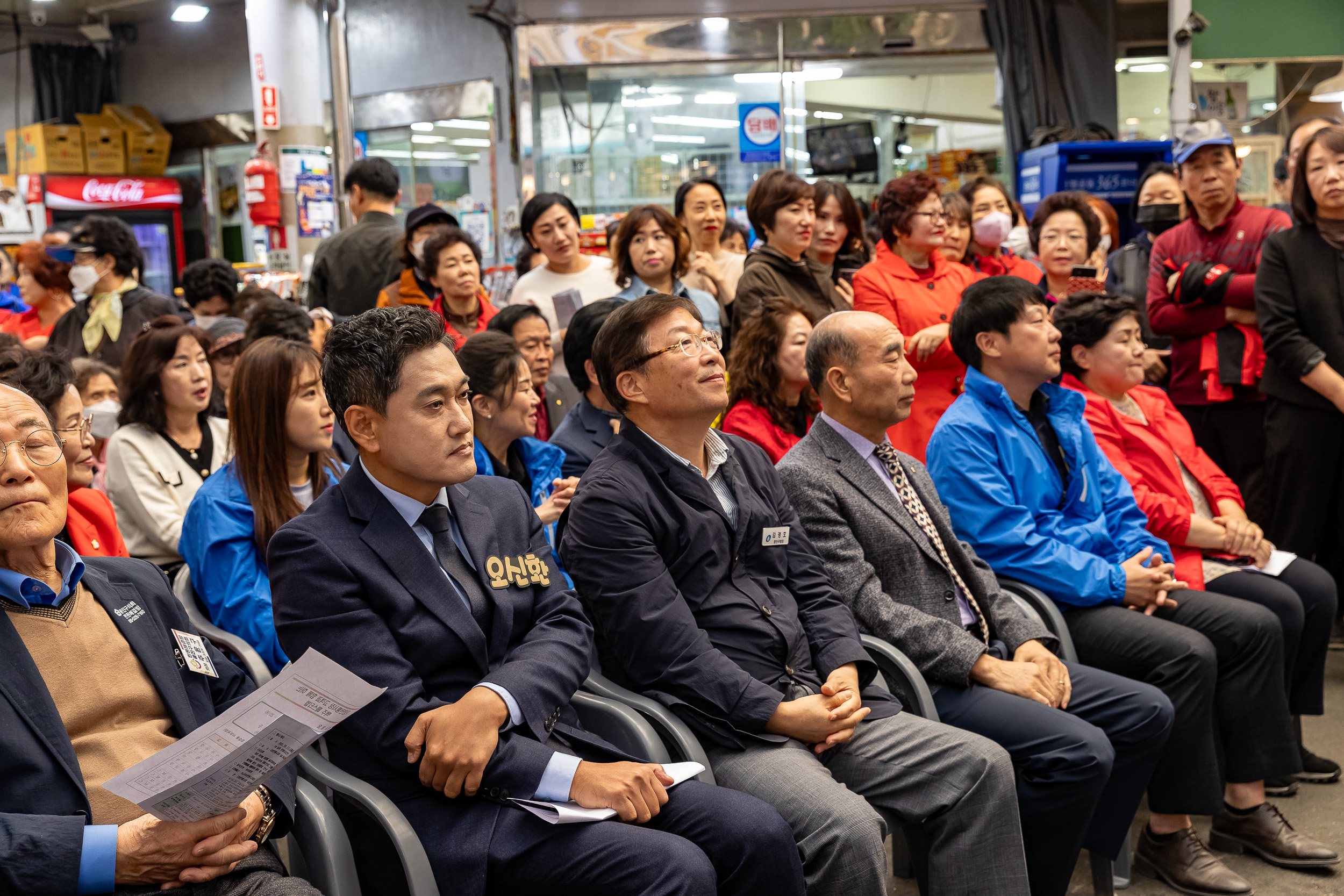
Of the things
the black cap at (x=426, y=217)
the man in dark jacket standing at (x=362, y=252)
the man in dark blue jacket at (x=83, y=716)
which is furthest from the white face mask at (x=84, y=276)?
the man in dark blue jacket at (x=83, y=716)

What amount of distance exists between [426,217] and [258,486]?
2521 millimetres

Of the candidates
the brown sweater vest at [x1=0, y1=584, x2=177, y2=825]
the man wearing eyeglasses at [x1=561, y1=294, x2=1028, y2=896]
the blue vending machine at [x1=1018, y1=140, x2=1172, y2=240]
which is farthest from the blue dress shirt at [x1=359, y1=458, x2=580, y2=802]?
the blue vending machine at [x1=1018, y1=140, x2=1172, y2=240]

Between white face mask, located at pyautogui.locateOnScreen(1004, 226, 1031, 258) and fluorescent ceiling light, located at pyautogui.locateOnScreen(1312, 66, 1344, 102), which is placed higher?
fluorescent ceiling light, located at pyautogui.locateOnScreen(1312, 66, 1344, 102)

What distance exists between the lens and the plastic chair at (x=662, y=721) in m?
2.18

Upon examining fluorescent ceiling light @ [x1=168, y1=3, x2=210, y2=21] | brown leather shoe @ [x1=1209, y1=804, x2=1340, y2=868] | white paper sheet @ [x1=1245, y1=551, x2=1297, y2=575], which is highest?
fluorescent ceiling light @ [x1=168, y1=3, x2=210, y2=21]

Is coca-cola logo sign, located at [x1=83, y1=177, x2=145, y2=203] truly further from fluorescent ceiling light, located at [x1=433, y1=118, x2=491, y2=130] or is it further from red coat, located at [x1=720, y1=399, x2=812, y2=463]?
red coat, located at [x1=720, y1=399, x2=812, y2=463]

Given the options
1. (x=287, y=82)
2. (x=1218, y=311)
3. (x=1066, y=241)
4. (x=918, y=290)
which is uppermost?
(x=287, y=82)

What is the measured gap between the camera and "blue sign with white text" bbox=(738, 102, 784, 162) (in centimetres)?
985

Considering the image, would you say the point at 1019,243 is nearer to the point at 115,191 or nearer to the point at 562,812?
the point at 562,812

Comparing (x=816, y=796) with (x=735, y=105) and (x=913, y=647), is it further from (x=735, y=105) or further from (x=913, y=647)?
(x=735, y=105)

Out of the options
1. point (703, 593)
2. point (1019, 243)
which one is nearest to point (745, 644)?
point (703, 593)

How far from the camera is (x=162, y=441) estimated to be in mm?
3307

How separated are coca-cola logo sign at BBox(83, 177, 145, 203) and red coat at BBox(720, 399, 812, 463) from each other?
12518 millimetres

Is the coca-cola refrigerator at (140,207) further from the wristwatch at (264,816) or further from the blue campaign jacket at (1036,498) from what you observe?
the wristwatch at (264,816)
